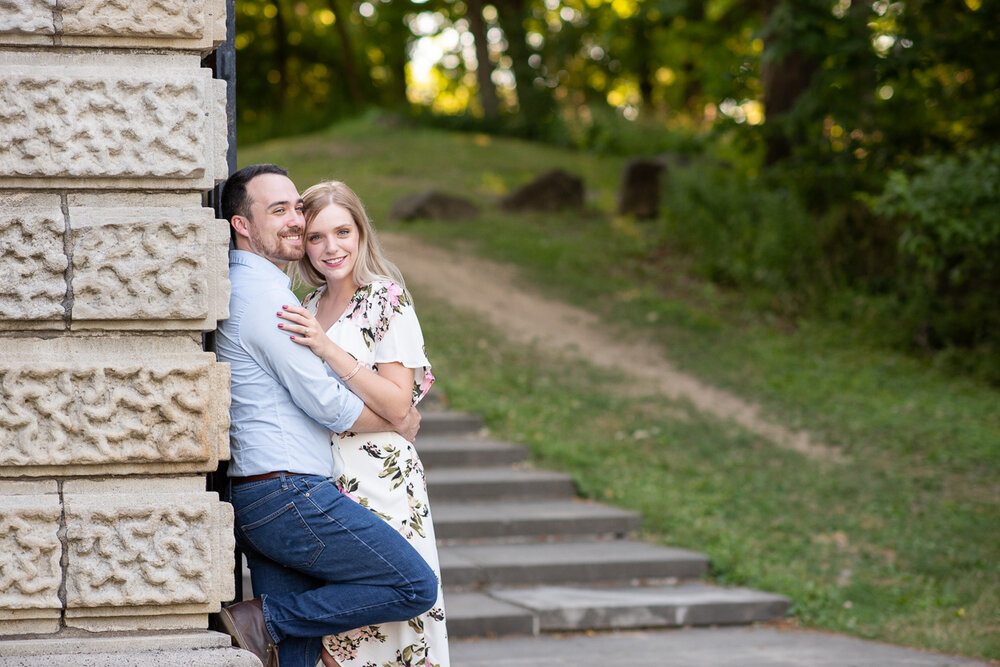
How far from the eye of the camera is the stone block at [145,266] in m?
3.01

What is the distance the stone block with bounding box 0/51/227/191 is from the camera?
297cm

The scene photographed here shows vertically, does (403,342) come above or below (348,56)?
below

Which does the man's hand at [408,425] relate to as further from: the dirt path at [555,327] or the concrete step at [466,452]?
the dirt path at [555,327]

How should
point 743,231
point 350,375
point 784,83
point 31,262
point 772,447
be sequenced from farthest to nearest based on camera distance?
point 784,83, point 743,231, point 772,447, point 350,375, point 31,262

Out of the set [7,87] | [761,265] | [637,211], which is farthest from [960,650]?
[637,211]

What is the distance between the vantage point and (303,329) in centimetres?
314

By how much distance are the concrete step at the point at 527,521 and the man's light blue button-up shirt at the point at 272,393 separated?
4230 millimetres

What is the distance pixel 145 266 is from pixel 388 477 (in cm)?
97

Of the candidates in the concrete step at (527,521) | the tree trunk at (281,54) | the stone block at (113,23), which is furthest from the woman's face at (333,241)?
the tree trunk at (281,54)

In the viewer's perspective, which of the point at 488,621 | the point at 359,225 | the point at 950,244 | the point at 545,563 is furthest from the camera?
the point at 950,244

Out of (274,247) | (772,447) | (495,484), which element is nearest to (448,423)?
(495,484)

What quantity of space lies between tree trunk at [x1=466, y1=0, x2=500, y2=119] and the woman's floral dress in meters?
22.6

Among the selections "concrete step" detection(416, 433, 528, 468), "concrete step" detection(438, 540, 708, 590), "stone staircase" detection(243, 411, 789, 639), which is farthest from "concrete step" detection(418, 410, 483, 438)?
"concrete step" detection(438, 540, 708, 590)

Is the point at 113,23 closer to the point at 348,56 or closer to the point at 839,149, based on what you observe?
the point at 839,149
